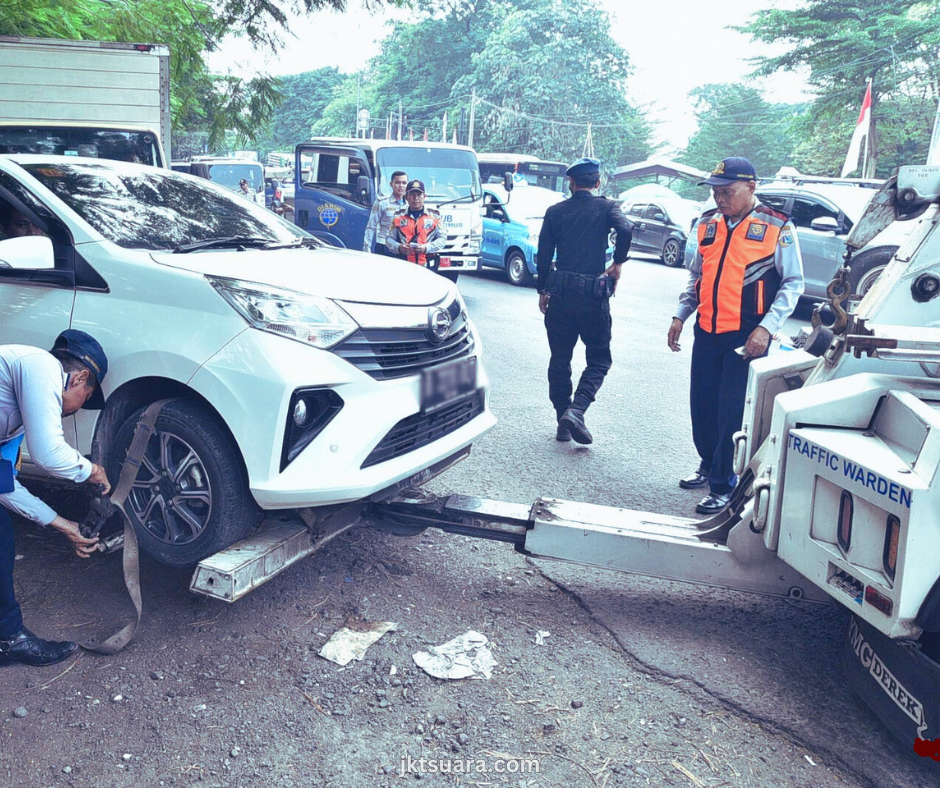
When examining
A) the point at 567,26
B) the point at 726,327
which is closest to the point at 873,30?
the point at 567,26

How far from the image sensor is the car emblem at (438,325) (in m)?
3.55

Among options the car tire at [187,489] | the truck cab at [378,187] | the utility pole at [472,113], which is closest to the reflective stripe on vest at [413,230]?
the truck cab at [378,187]

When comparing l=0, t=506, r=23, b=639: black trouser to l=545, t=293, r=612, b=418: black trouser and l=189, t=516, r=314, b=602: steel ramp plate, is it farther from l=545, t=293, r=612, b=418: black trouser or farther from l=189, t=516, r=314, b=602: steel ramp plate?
l=545, t=293, r=612, b=418: black trouser

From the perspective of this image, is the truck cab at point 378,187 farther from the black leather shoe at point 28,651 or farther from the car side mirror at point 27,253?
the black leather shoe at point 28,651

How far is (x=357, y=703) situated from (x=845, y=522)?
5.52 feet

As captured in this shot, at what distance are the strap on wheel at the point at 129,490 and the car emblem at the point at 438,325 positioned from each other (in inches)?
41.9

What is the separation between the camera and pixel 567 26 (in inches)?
1747

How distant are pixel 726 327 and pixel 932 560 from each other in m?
2.40

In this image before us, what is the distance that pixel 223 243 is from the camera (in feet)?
12.9

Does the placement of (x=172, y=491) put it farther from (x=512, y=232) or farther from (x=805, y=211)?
(x=512, y=232)

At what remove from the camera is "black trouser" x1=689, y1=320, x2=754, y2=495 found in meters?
4.66

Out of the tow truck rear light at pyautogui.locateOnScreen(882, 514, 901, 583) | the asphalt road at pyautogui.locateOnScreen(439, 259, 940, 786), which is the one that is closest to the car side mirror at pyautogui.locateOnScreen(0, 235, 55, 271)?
the asphalt road at pyautogui.locateOnScreen(439, 259, 940, 786)

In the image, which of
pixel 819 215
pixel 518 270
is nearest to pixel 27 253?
pixel 819 215

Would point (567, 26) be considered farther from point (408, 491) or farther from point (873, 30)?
point (408, 491)
